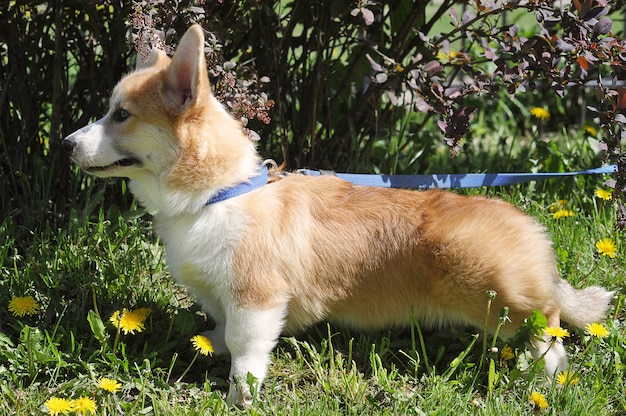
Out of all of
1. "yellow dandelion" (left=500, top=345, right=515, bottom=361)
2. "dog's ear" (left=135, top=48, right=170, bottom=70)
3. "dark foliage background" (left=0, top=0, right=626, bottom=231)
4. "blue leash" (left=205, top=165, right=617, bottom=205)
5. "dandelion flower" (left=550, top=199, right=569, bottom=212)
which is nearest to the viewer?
"yellow dandelion" (left=500, top=345, right=515, bottom=361)

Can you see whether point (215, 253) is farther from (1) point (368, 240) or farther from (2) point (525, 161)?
(2) point (525, 161)

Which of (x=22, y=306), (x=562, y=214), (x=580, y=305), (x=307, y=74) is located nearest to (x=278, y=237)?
(x=22, y=306)

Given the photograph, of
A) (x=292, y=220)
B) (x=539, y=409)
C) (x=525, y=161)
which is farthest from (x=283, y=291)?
(x=525, y=161)

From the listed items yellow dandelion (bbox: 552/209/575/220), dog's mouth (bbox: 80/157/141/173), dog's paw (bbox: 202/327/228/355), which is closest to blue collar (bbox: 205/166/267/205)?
dog's mouth (bbox: 80/157/141/173)

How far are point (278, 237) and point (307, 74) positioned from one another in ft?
5.27

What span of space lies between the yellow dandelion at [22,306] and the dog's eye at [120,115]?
0.89 m

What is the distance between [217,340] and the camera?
3193 millimetres

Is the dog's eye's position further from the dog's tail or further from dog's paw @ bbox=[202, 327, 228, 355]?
the dog's tail

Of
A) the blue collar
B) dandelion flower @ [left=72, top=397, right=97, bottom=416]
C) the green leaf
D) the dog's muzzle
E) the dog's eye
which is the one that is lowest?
dandelion flower @ [left=72, top=397, right=97, bottom=416]

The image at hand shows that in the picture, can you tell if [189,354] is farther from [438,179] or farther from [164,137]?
[438,179]

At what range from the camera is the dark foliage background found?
3.38 metres

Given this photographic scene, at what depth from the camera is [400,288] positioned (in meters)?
2.98

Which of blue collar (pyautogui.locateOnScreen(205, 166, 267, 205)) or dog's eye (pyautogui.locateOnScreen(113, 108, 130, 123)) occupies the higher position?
dog's eye (pyautogui.locateOnScreen(113, 108, 130, 123))

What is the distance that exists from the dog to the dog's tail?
2.5 inches
